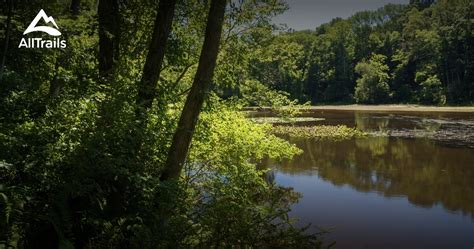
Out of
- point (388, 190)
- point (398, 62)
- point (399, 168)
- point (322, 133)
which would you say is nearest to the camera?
point (388, 190)

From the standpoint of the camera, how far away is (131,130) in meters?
5.46

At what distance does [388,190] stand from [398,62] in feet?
286

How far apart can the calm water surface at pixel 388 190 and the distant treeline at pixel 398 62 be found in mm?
39120

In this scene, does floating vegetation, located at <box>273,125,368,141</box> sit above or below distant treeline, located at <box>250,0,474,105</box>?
below

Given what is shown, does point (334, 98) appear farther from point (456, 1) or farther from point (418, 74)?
point (456, 1)

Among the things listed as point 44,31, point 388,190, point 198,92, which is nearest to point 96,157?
point 198,92

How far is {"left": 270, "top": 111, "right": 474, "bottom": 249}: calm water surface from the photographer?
1353 centimetres

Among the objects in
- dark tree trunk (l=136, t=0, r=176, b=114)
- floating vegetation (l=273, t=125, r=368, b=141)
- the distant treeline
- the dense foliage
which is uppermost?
the distant treeline

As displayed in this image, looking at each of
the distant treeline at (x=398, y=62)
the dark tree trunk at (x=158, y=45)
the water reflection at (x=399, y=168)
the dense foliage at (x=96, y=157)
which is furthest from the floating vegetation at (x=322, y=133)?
the dark tree trunk at (x=158, y=45)

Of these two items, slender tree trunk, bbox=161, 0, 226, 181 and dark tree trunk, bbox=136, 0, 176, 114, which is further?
dark tree trunk, bbox=136, 0, 176, 114

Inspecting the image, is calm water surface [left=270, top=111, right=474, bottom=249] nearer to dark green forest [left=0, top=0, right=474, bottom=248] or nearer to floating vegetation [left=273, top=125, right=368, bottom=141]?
floating vegetation [left=273, top=125, right=368, bottom=141]

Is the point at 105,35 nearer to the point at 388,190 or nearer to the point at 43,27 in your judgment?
the point at 43,27

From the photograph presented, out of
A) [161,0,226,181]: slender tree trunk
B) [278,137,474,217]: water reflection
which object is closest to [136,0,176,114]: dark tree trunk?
[161,0,226,181]: slender tree trunk

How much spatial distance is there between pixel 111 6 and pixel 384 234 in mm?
10574
